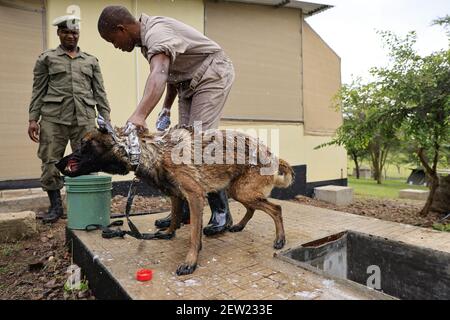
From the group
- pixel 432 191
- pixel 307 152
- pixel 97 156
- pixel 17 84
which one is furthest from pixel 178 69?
pixel 307 152

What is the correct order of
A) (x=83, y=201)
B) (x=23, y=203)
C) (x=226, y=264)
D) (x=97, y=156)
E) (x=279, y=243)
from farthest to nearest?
(x=23, y=203), (x=83, y=201), (x=279, y=243), (x=226, y=264), (x=97, y=156)

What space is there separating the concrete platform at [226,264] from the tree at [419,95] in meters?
2.74

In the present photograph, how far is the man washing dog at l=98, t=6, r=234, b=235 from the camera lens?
8.44ft

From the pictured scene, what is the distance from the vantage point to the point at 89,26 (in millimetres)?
6078

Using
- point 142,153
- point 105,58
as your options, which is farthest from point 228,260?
point 105,58

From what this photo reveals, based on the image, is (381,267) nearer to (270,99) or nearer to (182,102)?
(182,102)

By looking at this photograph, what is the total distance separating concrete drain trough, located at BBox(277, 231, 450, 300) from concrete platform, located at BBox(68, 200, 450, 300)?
104 mm

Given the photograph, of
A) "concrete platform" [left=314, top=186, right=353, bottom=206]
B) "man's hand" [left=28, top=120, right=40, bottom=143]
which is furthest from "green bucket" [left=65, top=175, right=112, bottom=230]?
"concrete platform" [left=314, top=186, right=353, bottom=206]

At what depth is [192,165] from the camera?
2730 millimetres

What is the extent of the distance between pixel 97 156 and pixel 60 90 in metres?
2.23

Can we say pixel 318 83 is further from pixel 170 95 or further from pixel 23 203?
pixel 23 203

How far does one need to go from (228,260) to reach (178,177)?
0.86 meters

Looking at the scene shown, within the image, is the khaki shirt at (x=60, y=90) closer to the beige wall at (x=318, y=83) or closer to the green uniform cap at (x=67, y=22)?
the green uniform cap at (x=67, y=22)

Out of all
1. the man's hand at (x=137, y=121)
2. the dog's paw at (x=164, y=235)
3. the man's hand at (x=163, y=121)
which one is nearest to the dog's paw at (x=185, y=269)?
the dog's paw at (x=164, y=235)
